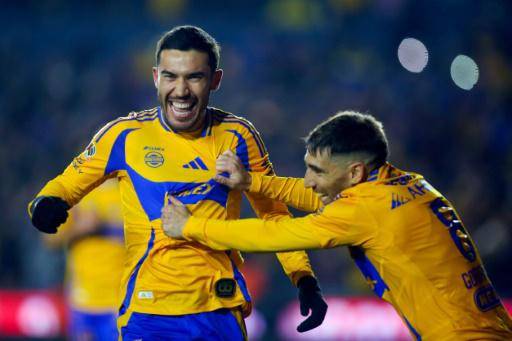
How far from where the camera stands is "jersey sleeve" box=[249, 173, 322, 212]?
183 inches

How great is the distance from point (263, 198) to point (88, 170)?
93 centimetres

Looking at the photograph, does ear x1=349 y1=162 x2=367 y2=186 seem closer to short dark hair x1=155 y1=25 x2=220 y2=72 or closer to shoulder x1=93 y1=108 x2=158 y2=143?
short dark hair x1=155 y1=25 x2=220 y2=72

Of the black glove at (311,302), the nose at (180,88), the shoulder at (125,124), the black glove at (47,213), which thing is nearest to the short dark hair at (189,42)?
the nose at (180,88)

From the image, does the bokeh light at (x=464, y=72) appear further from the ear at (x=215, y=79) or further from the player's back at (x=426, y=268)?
the player's back at (x=426, y=268)

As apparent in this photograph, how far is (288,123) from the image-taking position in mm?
11914

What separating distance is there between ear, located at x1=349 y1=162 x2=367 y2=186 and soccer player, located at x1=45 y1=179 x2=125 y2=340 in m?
4.38

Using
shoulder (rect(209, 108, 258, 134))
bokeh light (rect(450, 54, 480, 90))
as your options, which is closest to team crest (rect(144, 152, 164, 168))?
shoulder (rect(209, 108, 258, 134))

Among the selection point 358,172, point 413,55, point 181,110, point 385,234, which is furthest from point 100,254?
point 413,55

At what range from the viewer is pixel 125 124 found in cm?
466

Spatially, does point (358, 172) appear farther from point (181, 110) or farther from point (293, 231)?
point (181, 110)

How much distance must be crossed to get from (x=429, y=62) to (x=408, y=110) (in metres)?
1.23

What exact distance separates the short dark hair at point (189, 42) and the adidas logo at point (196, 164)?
0.48 meters

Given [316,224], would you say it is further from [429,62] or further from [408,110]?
[429,62]

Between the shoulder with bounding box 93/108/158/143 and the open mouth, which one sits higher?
the open mouth
